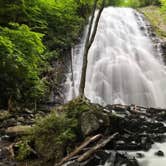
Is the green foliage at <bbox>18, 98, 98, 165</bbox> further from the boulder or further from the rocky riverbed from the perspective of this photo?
the boulder

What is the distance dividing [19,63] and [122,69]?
8239 mm

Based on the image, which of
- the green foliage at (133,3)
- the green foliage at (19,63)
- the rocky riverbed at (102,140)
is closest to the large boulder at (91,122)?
the rocky riverbed at (102,140)

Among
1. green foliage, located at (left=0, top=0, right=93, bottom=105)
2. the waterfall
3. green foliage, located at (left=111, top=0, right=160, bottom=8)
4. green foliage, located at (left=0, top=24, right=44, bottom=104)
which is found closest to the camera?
green foliage, located at (left=0, top=24, right=44, bottom=104)

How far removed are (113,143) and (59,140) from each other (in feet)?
5.69

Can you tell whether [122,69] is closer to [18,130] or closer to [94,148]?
[18,130]

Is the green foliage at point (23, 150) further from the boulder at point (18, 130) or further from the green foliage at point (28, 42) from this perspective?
the green foliage at point (28, 42)

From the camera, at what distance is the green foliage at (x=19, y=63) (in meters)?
13.1

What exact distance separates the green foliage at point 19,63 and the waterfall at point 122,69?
365cm

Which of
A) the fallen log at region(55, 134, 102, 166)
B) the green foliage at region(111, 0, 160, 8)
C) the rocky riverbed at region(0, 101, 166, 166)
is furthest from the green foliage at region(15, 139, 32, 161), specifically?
the green foliage at region(111, 0, 160, 8)

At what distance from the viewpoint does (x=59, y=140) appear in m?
8.20

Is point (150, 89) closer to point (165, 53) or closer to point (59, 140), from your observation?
point (165, 53)

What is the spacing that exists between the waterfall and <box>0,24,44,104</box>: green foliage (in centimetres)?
365

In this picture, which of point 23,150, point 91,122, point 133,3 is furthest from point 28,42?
point 133,3

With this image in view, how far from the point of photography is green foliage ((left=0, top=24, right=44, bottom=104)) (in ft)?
42.9
